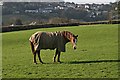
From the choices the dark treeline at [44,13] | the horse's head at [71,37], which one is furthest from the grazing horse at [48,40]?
the dark treeline at [44,13]

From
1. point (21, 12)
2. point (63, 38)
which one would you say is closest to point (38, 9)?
point (21, 12)

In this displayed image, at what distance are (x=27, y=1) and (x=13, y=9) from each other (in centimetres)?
2253

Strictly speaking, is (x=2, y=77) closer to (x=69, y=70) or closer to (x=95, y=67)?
(x=69, y=70)

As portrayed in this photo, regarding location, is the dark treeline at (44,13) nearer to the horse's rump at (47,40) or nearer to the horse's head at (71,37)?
the horse's head at (71,37)

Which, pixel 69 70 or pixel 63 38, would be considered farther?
pixel 63 38

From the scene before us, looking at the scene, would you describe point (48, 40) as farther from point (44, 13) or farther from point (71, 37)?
point (44, 13)

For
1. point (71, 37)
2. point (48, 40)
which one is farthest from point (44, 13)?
point (48, 40)

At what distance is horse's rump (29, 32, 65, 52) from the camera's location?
16.8m

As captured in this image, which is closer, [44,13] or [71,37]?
[71,37]

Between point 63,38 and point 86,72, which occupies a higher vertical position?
point 63,38

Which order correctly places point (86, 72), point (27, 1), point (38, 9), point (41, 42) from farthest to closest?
point (27, 1), point (38, 9), point (41, 42), point (86, 72)

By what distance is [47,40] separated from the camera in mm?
16859

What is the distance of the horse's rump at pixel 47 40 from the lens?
1681 centimetres

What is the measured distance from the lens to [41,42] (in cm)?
1684
